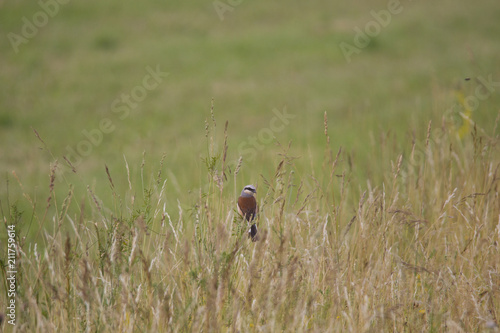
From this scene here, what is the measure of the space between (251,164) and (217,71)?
15.6 ft

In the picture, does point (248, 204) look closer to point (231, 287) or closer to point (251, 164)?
point (231, 287)

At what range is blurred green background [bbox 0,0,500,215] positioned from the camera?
20.0 feet

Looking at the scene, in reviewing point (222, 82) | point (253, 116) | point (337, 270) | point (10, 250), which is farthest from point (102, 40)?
point (337, 270)

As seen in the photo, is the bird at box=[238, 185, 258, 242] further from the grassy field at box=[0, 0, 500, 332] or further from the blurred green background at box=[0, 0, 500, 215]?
the blurred green background at box=[0, 0, 500, 215]

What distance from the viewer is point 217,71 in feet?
28.7

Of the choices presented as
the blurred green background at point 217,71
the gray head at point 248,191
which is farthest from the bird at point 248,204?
the blurred green background at point 217,71

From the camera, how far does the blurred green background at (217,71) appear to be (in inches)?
241

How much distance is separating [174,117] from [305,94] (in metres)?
2.30

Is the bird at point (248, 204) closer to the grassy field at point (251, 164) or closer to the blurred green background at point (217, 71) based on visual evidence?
the grassy field at point (251, 164)

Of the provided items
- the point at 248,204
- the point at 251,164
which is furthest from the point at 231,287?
the point at 251,164

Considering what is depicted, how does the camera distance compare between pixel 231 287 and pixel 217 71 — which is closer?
pixel 231 287

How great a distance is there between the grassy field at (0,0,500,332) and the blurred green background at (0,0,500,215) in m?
0.05

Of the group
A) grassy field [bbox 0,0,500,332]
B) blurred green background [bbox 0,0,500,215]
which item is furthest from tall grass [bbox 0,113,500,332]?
blurred green background [bbox 0,0,500,215]

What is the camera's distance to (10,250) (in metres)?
2.18
